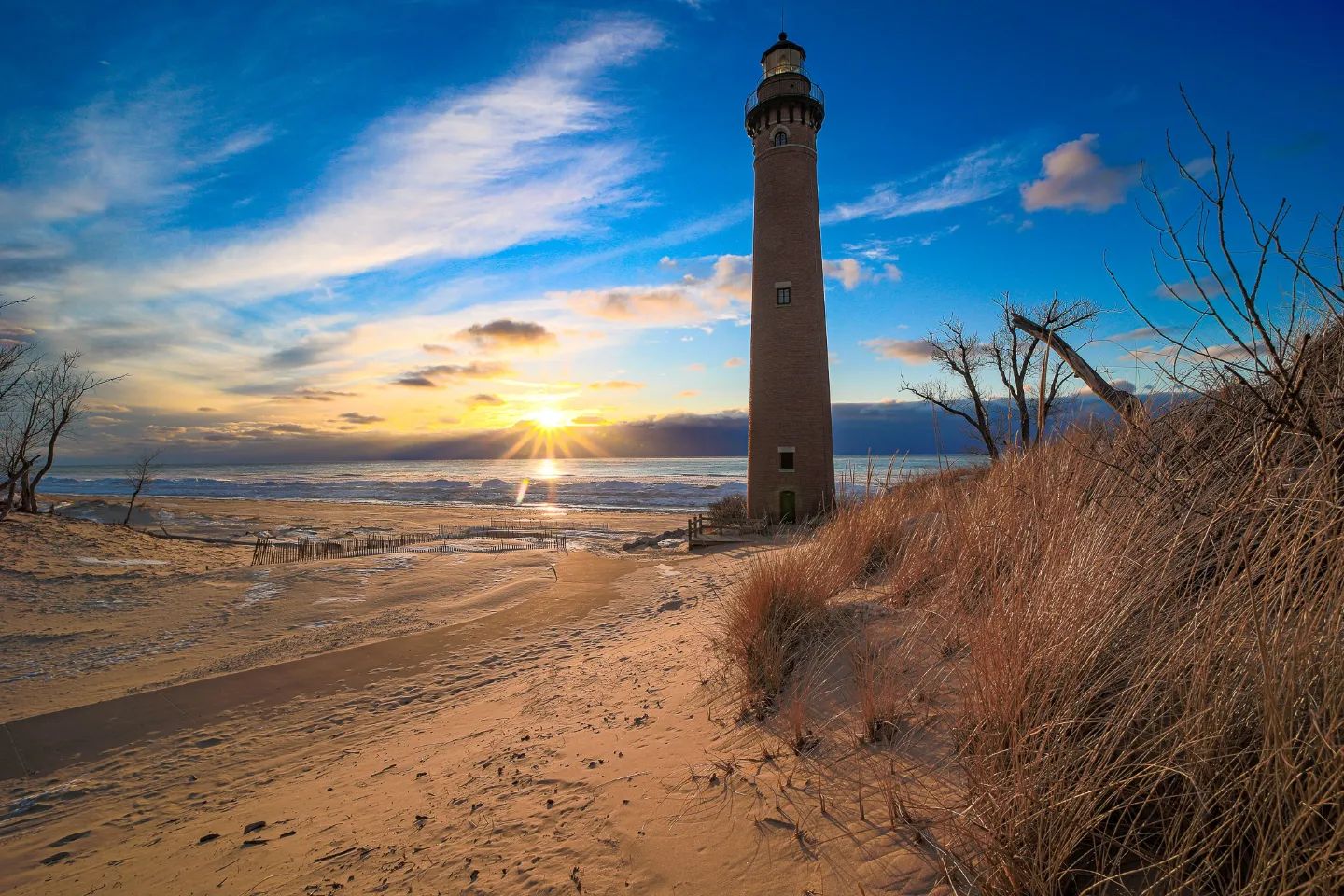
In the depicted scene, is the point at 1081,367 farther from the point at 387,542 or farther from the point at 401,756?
the point at 387,542

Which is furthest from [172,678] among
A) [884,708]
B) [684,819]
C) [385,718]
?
[884,708]

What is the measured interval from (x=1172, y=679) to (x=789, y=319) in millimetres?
19461

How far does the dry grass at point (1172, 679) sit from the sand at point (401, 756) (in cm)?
55

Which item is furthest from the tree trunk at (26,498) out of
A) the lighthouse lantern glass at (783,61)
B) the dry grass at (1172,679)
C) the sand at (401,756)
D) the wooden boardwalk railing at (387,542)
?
the dry grass at (1172,679)

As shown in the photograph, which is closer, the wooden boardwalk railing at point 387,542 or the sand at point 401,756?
the sand at point 401,756

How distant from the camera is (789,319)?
2055 cm

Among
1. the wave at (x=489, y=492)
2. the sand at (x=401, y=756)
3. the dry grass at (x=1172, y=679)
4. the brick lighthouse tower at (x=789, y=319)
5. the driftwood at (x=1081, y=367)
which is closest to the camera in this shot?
the dry grass at (x=1172, y=679)

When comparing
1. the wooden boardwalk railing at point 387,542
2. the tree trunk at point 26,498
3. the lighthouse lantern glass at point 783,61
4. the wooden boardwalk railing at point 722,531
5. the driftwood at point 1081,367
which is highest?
the lighthouse lantern glass at point 783,61

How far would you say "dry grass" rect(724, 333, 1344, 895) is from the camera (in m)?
1.63

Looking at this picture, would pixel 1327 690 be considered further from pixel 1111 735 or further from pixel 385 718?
pixel 385 718

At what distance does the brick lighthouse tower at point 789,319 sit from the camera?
20.5m

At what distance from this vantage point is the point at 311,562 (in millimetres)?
18969

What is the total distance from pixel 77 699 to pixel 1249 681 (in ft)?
41.0

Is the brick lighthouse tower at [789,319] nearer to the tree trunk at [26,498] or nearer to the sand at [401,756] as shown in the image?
the sand at [401,756]
